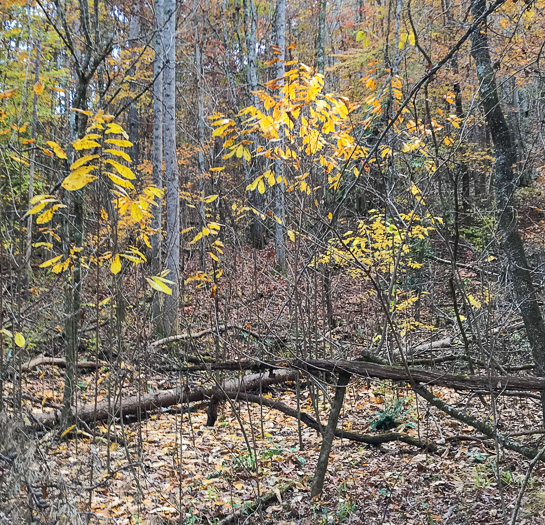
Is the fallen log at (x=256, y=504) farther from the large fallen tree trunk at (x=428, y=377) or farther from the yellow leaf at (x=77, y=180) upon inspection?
the yellow leaf at (x=77, y=180)

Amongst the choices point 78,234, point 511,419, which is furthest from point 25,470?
point 511,419

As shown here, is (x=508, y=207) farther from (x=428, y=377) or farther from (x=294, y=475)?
(x=294, y=475)

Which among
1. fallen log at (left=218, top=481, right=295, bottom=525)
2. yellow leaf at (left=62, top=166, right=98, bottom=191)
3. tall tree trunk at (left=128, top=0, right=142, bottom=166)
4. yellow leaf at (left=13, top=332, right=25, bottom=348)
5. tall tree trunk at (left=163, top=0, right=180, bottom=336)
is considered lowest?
fallen log at (left=218, top=481, right=295, bottom=525)

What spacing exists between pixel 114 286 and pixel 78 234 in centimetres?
56

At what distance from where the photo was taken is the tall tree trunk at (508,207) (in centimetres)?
407

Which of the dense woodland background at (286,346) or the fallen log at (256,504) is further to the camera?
the fallen log at (256,504)

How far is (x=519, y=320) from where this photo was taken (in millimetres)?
5590

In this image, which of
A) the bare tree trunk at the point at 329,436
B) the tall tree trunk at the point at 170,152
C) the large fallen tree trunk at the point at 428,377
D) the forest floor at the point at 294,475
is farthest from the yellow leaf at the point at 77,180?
the tall tree trunk at the point at 170,152

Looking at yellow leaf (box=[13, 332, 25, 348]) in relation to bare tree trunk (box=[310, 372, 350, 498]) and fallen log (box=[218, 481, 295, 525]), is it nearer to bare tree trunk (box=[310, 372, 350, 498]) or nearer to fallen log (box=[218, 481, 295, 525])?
fallen log (box=[218, 481, 295, 525])

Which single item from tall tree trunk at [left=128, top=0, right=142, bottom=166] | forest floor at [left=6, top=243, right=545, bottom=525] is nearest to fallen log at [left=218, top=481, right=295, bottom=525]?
forest floor at [left=6, top=243, right=545, bottom=525]

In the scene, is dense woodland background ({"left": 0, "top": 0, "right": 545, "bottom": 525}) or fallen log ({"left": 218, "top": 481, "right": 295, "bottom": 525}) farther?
fallen log ({"left": 218, "top": 481, "right": 295, "bottom": 525})

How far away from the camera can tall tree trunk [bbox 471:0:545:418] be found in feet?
13.4

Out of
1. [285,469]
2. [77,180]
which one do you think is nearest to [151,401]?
[285,469]

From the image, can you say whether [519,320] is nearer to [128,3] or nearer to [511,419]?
[511,419]
